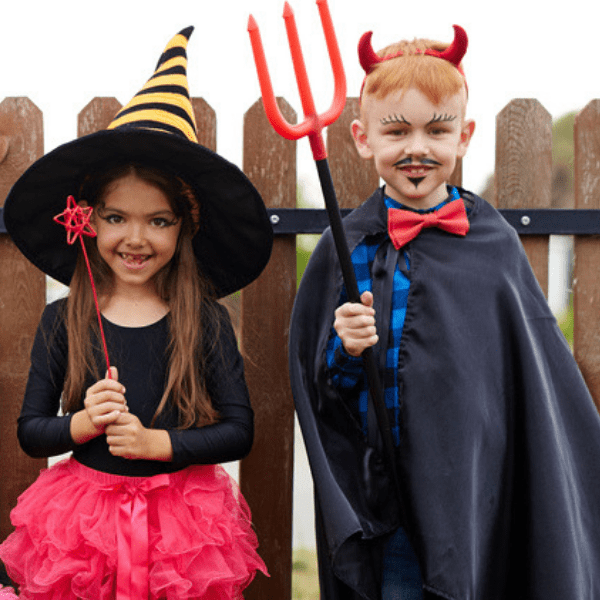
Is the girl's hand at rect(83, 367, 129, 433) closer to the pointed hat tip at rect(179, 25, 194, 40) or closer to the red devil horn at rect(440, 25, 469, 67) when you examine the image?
the pointed hat tip at rect(179, 25, 194, 40)

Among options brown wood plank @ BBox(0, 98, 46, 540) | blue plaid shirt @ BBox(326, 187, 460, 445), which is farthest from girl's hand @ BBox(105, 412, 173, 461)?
brown wood plank @ BBox(0, 98, 46, 540)

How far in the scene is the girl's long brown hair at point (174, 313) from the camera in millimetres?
2213

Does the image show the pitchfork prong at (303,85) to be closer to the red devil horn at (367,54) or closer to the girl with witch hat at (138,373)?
the red devil horn at (367,54)

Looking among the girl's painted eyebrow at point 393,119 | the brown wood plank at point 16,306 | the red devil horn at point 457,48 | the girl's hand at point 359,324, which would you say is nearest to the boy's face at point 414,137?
the girl's painted eyebrow at point 393,119

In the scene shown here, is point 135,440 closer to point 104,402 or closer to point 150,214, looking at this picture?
point 104,402

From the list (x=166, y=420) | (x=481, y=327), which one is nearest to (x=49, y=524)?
(x=166, y=420)

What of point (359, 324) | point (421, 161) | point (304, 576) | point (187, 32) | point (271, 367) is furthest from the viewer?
point (304, 576)

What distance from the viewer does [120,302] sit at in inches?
91.7

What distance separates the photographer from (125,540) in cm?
205

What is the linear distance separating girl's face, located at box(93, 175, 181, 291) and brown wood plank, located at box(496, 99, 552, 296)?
4.49ft

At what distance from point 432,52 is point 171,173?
2.73 ft

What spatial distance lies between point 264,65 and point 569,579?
158 centimetres

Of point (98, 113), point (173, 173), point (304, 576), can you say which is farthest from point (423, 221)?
point (304, 576)

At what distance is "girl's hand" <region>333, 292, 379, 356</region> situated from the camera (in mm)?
2008
